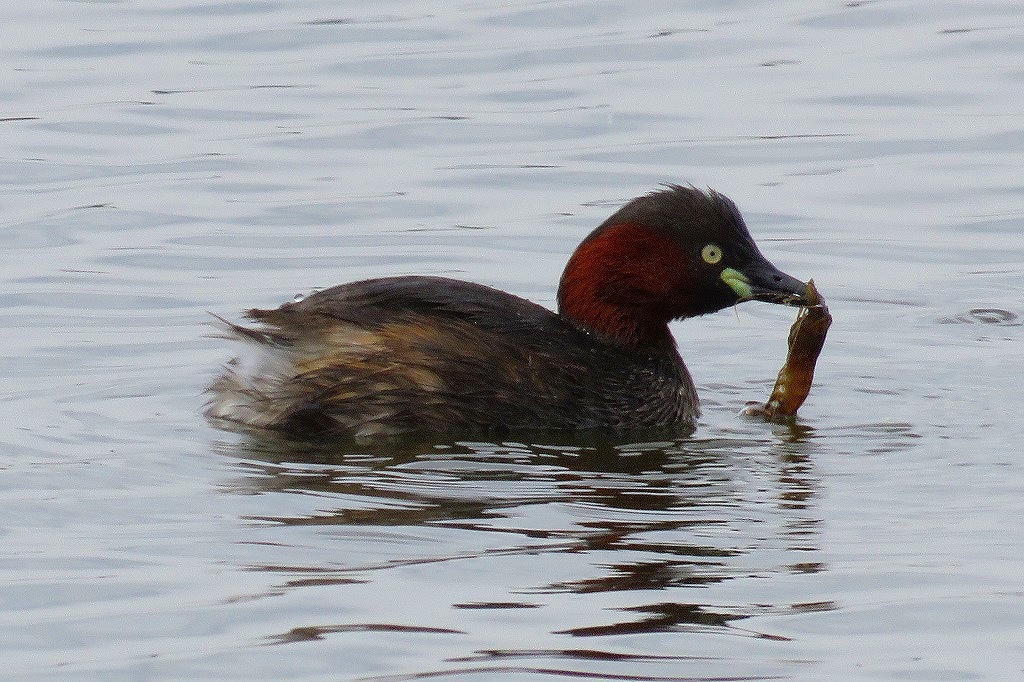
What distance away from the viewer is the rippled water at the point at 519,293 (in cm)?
581

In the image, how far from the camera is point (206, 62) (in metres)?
15.7

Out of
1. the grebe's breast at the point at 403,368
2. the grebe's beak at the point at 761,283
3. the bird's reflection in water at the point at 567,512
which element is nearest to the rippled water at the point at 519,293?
the bird's reflection in water at the point at 567,512

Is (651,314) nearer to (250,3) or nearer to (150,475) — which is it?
(150,475)

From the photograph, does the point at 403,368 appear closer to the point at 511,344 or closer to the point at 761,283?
the point at 511,344

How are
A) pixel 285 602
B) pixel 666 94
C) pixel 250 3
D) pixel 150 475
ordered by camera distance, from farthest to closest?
pixel 250 3
pixel 666 94
pixel 150 475
pixel 285 602

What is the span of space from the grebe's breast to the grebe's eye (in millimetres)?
746

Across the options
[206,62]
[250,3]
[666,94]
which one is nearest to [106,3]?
[250,3]

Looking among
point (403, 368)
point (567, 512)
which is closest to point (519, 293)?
point (403, 368)

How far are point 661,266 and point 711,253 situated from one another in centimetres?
21

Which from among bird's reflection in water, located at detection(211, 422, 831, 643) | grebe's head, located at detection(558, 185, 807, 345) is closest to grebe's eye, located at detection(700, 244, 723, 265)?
grebe's head, located at detection(558, 185, 807, 345)

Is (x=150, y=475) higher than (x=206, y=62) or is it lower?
lower

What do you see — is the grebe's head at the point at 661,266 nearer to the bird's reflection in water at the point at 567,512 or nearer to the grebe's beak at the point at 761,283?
the grebe's beak at the point at 761,283

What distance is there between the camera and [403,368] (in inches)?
315

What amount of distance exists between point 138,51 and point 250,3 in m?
1.62
